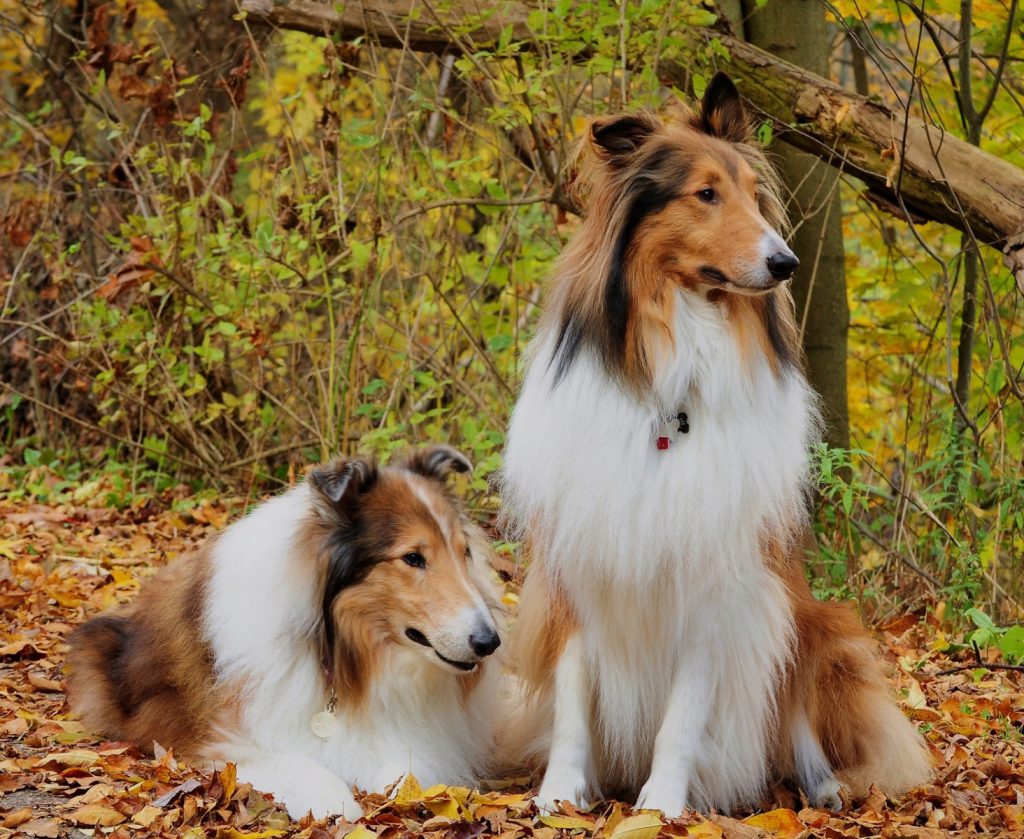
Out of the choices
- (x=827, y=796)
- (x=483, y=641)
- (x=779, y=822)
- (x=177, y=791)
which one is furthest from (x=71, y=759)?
(x=827, y=796)

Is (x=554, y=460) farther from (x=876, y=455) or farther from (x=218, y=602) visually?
(x=876, y=455)

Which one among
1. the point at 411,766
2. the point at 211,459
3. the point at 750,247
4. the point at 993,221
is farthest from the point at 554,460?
the point at 211,459

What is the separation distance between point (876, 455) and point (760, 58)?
2.29 meters

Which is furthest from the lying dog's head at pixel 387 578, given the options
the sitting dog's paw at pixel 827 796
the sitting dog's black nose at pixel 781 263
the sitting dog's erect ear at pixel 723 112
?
the sitting dog's erect ear at pixel 723 112

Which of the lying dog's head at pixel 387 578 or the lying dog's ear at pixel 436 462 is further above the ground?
the lying dog's ear at pixel 436 462

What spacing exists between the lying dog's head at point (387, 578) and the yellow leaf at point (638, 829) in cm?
67

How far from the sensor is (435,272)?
7.23 metres

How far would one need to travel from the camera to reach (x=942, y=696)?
16.5 ft

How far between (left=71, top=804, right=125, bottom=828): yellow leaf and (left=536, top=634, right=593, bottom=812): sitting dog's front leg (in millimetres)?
1244

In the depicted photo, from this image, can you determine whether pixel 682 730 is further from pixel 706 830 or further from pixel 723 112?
pixel 723 112

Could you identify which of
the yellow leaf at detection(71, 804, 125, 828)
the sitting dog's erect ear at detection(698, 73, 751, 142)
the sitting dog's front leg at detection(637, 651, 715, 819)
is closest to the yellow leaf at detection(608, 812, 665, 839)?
the sitting dog's front leg at detection(637, 651, 715, 819)

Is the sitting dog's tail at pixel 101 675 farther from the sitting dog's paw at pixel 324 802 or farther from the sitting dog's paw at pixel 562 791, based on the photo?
the sitting dog's paw at pixel 562 791

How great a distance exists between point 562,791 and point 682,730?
16.5 inches

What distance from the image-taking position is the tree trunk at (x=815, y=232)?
6.27 meters
